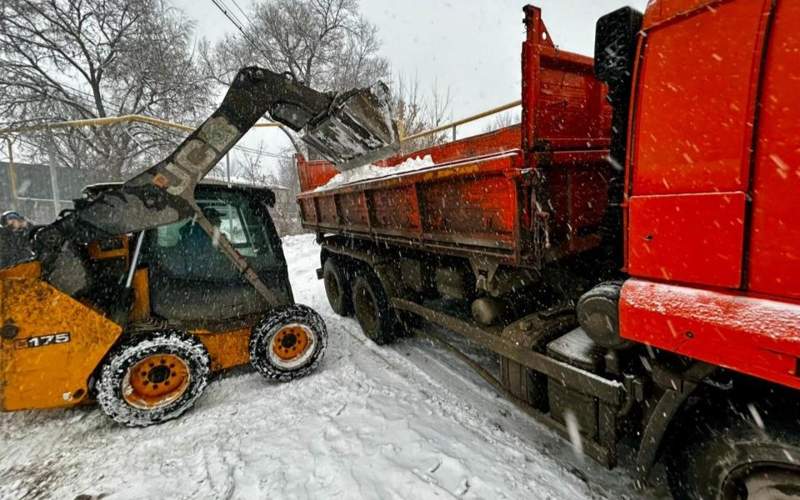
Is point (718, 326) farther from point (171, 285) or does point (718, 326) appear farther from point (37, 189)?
point (37, 189)

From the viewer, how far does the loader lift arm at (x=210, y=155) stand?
2.97m

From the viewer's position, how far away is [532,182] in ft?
7.47

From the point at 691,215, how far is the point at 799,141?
0.37m

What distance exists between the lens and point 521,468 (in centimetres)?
Result: 246

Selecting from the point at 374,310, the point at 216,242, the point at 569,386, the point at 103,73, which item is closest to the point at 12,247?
the point at 216,242

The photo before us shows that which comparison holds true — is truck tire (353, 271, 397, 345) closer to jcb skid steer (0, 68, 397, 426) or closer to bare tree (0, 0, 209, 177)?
jcb skid steer (0, 68, 397, 426)

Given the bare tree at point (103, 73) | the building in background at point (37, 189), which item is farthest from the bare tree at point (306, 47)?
the building in background at point (37, 189)

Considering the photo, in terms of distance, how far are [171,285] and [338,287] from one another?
2456 millimetres

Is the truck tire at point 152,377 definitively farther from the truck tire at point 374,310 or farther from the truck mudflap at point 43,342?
the truck tire at point 374,310

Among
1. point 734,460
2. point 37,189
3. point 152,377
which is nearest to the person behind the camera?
point 734,460

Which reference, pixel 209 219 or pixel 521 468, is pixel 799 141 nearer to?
pixel 521 468

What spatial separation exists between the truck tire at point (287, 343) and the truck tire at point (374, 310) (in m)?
0.88

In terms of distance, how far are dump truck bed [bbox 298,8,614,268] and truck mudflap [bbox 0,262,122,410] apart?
2604 mm

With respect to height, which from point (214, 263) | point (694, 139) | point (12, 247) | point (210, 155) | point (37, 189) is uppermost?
point (37, 189)
